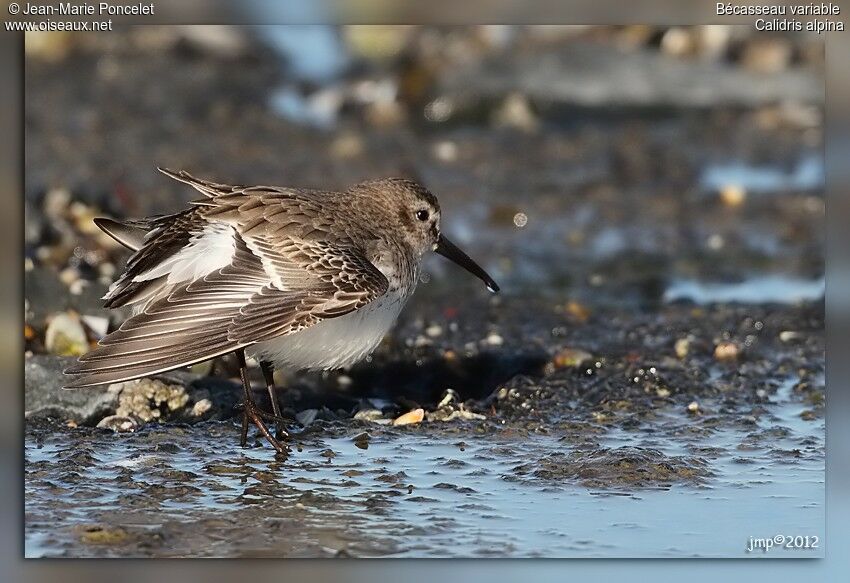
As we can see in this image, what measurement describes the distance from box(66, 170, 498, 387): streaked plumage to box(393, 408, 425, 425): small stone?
1.46 ft

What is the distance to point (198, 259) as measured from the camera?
4.85 meters

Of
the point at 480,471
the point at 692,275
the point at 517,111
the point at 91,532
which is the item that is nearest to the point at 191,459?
the point at 91,532

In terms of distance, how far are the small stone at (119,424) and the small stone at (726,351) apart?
9.53 feet

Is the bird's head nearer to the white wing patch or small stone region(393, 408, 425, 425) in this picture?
small stone region(393, 408, 425, 425)

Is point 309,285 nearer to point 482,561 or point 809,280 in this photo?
point 482,561

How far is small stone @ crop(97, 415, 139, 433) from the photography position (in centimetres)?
521

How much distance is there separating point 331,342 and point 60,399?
1296 millimetres

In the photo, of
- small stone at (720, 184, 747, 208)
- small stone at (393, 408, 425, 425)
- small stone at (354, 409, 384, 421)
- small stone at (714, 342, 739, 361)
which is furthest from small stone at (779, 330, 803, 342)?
small stone at (354, 409, 384, 421)

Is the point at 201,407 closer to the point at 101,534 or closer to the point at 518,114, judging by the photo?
the point at 101,534

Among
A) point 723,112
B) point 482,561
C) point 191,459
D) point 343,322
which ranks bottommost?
point 482,561

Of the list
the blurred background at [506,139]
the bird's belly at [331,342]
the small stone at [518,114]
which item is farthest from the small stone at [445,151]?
the bird's belly at [331,342]

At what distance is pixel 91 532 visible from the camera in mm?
4297

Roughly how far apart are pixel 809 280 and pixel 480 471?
9.20ft

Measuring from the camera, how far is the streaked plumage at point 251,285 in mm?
4547
